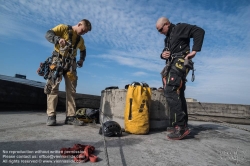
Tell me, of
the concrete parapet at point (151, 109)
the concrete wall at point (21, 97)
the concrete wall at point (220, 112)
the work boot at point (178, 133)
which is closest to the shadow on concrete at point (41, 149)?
the work boot at point (178, 133)

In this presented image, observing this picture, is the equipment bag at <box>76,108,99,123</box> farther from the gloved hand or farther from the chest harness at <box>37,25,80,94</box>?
the gloved hand

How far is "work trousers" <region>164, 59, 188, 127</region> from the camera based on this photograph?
10.2ft

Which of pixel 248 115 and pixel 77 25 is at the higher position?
pixel 77 25

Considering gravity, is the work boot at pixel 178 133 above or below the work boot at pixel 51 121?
below

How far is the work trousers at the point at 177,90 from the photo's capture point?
309 centimetres

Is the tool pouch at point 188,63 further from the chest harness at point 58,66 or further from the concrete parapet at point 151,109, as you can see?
the chest harness at point 58,66

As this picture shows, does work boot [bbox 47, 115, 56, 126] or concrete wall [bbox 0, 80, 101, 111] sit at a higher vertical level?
concrete wall [bbox 0, 80, 101, 111]

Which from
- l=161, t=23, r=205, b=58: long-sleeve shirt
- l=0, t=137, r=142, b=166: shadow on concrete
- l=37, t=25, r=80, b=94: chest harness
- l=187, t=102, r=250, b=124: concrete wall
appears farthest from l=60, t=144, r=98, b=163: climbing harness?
l=187, t=102, r=250, b=124: concrete wall

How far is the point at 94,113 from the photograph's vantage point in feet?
14.7

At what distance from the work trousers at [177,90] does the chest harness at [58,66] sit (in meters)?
2.25

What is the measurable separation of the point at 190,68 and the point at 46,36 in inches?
120

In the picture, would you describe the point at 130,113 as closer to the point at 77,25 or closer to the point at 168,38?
the point at 168,38

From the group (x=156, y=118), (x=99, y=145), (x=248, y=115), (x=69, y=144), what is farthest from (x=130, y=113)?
(x=248, y=115)

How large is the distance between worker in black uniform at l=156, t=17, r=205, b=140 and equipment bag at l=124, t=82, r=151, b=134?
1.57 ft
